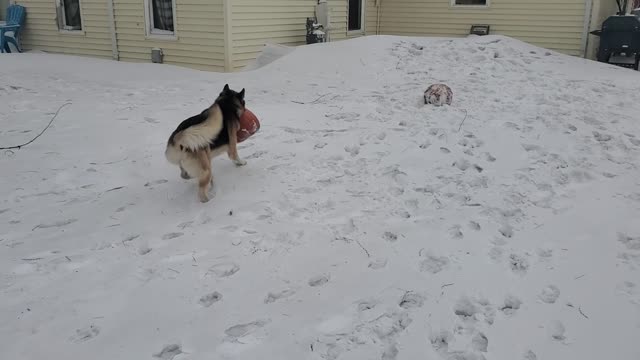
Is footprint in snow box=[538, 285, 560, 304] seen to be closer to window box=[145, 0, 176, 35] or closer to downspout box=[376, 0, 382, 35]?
A: window box=[145, 0, 176, 35]

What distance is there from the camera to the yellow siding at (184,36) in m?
9.40

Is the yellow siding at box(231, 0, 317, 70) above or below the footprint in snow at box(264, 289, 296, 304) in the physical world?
above

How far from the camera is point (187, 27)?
974 cm

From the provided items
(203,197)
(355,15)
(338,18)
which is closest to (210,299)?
(203,197)

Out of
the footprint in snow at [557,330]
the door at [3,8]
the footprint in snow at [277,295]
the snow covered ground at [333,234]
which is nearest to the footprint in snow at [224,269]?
the snow covered ground at [333,234]

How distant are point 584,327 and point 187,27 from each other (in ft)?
28.8

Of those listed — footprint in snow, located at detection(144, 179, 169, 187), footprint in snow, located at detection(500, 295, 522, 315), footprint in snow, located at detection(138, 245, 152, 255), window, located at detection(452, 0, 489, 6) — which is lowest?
footprint in snow, located at detection(500, 295, 522, 315)

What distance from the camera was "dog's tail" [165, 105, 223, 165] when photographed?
12.7 ft

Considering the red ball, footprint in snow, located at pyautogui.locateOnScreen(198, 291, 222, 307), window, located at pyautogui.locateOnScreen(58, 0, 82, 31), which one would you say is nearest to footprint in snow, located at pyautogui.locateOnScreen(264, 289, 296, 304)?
footprint in snow, located at pyautogui.locateOnScreen(198, 291, 222, 307)

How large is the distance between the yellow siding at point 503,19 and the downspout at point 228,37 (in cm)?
584

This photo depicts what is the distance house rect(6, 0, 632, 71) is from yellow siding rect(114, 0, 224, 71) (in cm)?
2

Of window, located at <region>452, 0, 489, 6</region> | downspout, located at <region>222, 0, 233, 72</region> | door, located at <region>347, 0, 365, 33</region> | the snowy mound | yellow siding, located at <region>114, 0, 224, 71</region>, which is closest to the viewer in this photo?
downspout, located at <region>222, 0, 233, 72</region>

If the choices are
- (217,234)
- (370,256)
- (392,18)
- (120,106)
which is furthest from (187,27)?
(370,256)

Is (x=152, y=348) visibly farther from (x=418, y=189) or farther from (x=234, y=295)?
(x=418, y=189)
